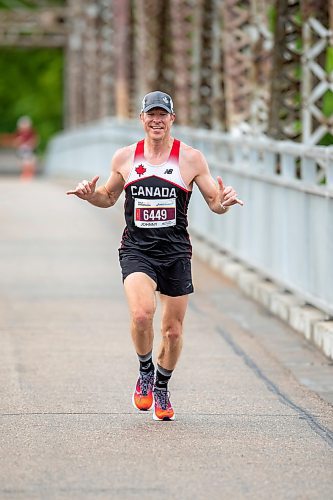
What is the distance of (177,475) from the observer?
7789 mm

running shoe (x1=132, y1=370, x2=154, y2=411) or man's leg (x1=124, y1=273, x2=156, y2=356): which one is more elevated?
man's leg (x1=124, y1=273, x2=156, y2=356)

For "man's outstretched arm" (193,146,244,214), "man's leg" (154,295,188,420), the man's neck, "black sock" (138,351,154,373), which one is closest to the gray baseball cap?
the man's neck

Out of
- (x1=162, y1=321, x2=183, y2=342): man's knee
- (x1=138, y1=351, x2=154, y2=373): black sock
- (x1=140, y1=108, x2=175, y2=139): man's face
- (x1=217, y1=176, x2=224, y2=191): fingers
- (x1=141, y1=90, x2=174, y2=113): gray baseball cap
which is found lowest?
(x1=138, y1=351, x2=154, y2=373): black sock

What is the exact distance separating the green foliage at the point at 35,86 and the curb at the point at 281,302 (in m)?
85.1

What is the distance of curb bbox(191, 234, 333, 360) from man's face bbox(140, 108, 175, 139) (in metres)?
2.91

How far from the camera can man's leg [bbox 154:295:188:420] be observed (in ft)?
31.0

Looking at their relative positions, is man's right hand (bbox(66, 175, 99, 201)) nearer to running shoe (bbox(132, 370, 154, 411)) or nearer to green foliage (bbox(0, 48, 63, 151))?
running shoe (bbox(132, 370, 154, 411))

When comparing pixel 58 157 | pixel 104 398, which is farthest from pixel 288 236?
pixel 58 157

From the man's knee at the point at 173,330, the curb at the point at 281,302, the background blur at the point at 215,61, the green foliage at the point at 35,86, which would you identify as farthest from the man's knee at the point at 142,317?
the green foliage at the point at 35,86

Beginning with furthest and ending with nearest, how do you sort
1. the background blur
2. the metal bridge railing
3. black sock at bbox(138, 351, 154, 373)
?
1. the background blur
2. the metal bridge railing
3. black sock at bbox(138, 351, 154, 373)

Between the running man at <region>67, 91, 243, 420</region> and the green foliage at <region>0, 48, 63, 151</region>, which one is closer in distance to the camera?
the running man at <region>67, 91, 243, 420</region>

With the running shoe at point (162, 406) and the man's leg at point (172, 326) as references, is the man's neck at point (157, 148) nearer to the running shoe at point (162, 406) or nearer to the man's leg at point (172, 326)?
the man's leg at point (172, 326)

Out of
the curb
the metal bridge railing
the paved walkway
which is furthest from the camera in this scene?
the metal bridge railing

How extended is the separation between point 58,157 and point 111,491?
52.2 metres
